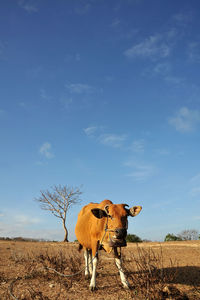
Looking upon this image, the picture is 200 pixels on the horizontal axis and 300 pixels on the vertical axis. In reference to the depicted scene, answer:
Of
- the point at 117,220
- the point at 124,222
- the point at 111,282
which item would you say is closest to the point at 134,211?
the point at 124,222

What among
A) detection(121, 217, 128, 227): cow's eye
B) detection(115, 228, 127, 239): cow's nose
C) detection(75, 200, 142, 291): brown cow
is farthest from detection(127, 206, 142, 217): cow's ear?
detection(115, 228, 127, 239): cow's nose

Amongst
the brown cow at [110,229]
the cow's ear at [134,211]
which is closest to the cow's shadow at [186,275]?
the brown cow at [110,229]

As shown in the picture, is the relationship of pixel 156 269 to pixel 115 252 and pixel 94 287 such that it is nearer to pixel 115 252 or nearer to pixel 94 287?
pixel 115 252

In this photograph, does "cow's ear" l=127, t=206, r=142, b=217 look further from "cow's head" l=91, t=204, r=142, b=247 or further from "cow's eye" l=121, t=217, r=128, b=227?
"cow's eye" l=121, t=217, r=128, b=227

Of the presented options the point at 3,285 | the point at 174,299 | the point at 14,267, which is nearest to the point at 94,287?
the point at 174,299

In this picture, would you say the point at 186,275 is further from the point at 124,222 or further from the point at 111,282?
the point at 124,222

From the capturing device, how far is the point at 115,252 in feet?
21.8

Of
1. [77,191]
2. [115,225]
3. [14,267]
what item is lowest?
[14,267]

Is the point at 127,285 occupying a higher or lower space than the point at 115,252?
lower

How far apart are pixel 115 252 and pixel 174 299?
182cm

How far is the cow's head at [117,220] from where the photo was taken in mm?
6078

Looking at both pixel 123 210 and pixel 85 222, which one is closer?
pixel 123 210

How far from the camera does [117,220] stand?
6.30m

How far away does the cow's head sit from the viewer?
6078 millimetres
